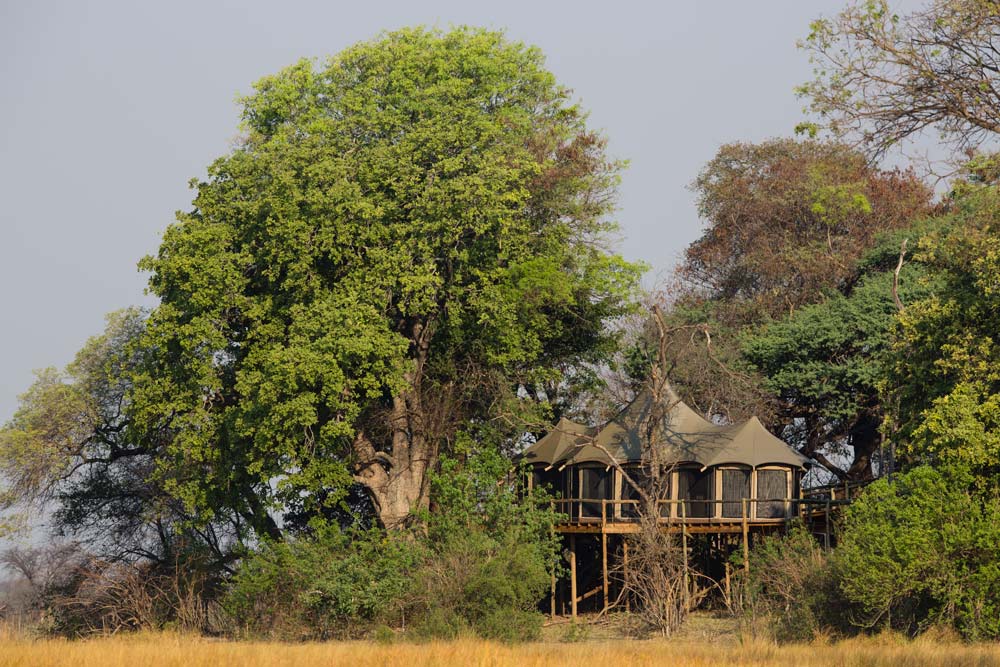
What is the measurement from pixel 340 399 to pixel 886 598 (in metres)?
14.0

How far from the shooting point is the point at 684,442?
115ft

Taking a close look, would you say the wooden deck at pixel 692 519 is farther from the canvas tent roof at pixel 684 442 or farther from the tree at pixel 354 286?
the tree at pixel 354 286

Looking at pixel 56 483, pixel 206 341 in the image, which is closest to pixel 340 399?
pixel 206 341

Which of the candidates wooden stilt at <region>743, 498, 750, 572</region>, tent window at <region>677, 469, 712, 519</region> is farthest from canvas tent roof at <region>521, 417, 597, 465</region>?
wooden stilt at <region>743, 498, 750, 572</region>

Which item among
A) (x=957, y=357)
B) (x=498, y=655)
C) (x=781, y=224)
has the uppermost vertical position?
(x=781, y=224)

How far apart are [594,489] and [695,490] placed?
2769mm

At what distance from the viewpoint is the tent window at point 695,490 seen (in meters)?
34.4

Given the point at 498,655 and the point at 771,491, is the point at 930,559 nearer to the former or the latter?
the point at 498,655

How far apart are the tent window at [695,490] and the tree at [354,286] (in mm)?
4616

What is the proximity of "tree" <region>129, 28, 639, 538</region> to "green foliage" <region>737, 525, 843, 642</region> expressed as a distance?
28.4 feet

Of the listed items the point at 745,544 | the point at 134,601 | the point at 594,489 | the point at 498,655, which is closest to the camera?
the point at 498,655

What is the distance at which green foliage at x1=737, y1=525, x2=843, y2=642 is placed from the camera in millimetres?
25312

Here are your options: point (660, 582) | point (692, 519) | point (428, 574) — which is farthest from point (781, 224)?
point (428, 574)

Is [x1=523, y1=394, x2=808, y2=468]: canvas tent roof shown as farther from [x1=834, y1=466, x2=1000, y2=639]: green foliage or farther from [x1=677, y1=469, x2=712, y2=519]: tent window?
[x1=834, y1=466, x2=1000, y2=639]: green foliage
